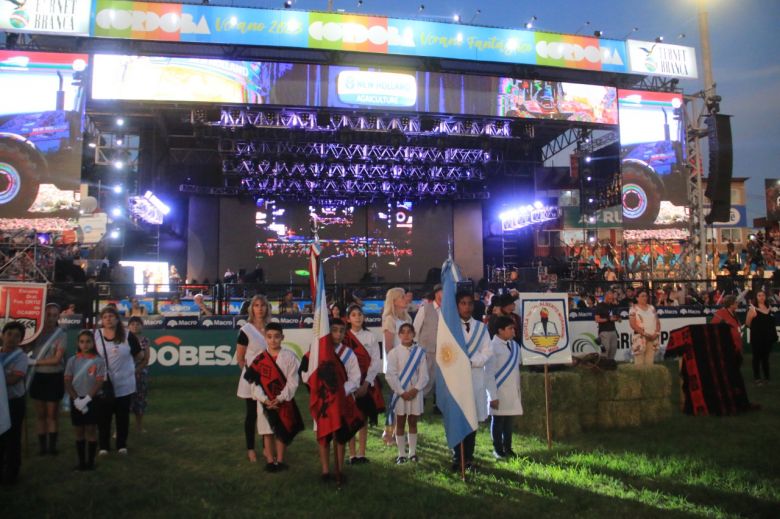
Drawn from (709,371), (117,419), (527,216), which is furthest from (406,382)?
(527,216)

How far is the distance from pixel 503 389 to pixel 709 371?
4.11 metres

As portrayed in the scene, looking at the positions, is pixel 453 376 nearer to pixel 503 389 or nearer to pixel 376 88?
pixel 503 389

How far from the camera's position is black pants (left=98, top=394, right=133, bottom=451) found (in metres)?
6.53

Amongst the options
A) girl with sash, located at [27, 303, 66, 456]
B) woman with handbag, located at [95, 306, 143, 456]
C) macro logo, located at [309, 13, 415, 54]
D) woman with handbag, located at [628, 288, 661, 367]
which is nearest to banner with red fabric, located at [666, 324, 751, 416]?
woman with handbag, located at [628, 288, 661, 367]

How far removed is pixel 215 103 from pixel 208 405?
43.4 ft

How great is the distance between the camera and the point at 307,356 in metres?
6.05

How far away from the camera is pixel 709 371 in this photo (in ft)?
28.7

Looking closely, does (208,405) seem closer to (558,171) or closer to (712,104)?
(712,104)

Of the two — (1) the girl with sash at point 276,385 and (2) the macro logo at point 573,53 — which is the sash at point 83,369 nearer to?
(1) the girl with sash at point 276,385

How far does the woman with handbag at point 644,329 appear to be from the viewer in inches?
387

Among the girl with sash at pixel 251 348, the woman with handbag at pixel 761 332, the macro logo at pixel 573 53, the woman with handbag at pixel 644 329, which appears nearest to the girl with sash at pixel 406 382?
the girl with sash at pixel 251 348

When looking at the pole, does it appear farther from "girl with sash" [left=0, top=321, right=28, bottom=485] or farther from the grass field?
"girl with sash" [left=0, top=321, right=28, bottom=485]


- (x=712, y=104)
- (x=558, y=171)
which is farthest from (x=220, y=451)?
(x=558, y=171)

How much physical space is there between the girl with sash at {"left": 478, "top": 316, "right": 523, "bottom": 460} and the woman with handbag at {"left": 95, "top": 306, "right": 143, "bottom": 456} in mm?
4054
